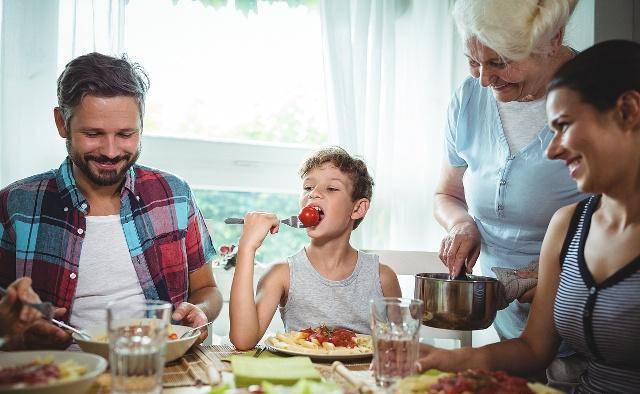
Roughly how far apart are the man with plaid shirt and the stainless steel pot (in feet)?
2.40

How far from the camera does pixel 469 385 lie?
3.66ft

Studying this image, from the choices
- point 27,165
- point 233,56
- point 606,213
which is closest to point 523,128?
point 606,213

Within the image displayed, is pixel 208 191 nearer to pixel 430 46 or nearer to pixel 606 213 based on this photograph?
pixel 430 46

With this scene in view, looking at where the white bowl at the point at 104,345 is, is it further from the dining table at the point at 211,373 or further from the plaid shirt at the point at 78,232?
the plaid shirt at the point at 78,232

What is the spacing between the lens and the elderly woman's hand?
73.4 inches

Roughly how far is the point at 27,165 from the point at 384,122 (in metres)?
1.66

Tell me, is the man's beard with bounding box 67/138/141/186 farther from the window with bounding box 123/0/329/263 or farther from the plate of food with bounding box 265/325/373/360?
the window with bounding box 123/0/329/263

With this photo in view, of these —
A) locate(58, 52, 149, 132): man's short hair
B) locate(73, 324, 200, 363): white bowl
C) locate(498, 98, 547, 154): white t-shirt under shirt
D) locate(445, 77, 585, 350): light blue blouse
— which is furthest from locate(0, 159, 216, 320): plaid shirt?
locate(498, 98, 547, 154): white t-shirt under shirt

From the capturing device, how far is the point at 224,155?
318cm

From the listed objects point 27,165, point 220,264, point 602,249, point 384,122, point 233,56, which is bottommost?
point 220,264

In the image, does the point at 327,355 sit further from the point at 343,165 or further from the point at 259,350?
the point at 343,165

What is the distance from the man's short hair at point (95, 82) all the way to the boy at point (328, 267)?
54 cm

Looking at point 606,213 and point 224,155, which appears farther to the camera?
point 224,155

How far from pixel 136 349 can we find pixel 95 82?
3.51ft
